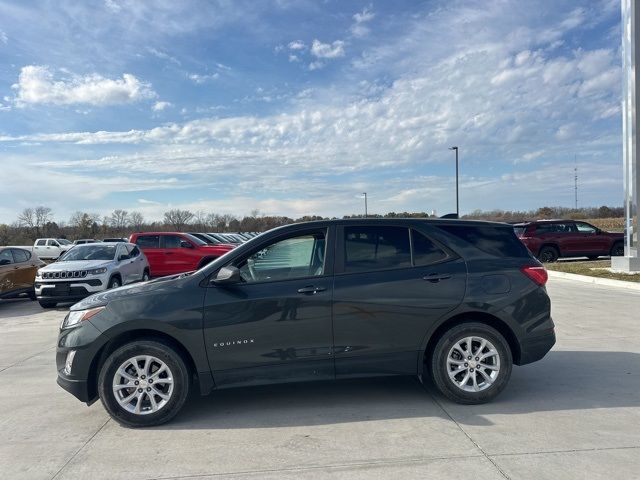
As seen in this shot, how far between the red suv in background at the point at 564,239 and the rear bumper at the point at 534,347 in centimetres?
1618

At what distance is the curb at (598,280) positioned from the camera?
507 inches

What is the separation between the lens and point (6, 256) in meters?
13.1

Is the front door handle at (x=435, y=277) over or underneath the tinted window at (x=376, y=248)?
underneath

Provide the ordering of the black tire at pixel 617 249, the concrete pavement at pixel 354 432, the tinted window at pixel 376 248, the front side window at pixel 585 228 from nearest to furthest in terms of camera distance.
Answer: the concrete pavement at pixel 354 432, the tinted window at pixel 376 248, the front side window at pixel 585 228, the black tire at pixel 617 249

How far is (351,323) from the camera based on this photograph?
182 inches

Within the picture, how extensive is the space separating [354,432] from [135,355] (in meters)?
2.04

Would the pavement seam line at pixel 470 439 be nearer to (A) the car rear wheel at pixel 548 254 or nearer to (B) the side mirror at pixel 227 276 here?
(B) the side mirror at pixel 227 276

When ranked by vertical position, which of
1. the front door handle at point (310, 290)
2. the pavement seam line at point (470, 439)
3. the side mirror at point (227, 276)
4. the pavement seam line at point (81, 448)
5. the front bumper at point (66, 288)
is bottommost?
the pavement seam line at point (81, 448)

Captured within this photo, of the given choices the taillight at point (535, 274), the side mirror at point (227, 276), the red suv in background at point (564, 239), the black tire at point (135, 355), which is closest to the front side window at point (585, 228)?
the red suv in background at point (564, 239)

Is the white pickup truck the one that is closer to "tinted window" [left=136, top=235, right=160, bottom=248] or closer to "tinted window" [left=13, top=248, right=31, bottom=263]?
"tinted window" [left=136, top=235, right=160, bottom=248]

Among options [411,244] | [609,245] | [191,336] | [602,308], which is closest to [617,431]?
[411,244]

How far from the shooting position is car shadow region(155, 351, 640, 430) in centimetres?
453

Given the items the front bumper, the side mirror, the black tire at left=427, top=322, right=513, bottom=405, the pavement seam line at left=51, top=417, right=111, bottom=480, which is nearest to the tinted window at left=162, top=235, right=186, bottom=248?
the front bumper

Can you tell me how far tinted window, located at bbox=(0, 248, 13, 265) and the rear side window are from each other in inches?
482
